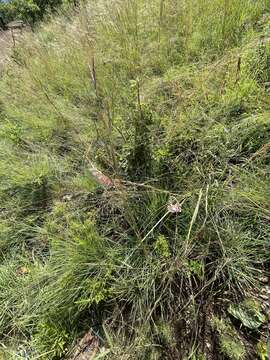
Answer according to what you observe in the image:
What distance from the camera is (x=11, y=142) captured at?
2.17m

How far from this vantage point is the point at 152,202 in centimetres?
140

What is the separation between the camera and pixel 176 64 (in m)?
2.16

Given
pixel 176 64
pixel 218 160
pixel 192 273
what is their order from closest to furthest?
pixel 192 273 → pixel 218 160 → pixel 176 64

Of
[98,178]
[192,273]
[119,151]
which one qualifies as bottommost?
[192,273]

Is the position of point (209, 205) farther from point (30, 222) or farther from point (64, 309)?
point (30, 222)

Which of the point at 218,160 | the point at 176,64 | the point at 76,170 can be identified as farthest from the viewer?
the point at 176,64

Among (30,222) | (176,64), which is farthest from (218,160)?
(30,222)

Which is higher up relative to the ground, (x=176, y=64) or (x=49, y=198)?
(x=176, y=64)

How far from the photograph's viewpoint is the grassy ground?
1.20m

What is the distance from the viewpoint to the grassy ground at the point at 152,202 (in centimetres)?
120

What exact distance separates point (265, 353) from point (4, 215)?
1.62 meters

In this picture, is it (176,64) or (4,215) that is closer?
(4,215)

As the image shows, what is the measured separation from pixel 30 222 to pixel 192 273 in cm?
104

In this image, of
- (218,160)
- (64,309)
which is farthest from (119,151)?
(64,309)
